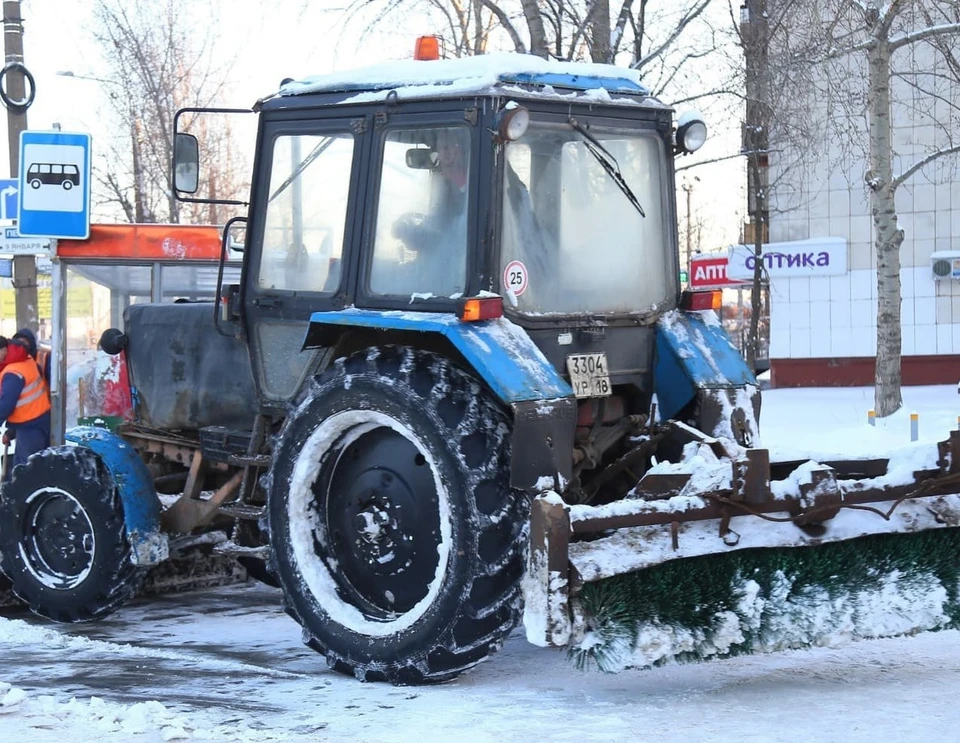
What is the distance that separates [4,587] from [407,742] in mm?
3839

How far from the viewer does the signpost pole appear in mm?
15125

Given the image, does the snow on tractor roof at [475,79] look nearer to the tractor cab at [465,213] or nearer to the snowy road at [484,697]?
the tractor cab at [465,213]

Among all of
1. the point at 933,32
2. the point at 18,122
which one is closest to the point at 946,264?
the point at 933,32

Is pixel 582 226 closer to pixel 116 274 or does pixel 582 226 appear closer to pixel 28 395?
pixel 28 395

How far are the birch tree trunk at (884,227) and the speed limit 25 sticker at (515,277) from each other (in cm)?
1116

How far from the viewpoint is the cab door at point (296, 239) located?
617 centimetres


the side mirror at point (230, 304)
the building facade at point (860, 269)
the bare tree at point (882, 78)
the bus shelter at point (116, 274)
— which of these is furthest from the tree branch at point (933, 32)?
the building facade at point (860, 269)

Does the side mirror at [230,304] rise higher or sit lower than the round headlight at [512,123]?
lower

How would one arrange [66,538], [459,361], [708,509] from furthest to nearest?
[66,538] → [459,361] → [708,509]

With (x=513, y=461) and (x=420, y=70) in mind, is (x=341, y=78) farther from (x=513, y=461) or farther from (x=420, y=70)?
(x=513, y=461)

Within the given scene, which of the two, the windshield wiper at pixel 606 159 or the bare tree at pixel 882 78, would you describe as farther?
the bare tree at pixel 882 78

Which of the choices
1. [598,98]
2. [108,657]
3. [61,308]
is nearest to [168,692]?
[108,657]

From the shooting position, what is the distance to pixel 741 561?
531 cm

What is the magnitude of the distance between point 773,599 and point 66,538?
12.6 ft
